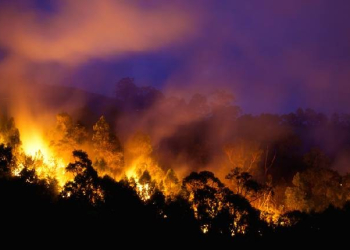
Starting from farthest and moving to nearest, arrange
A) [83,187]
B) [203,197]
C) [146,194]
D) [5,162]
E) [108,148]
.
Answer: [108,148] < [146,194] < [5,162] < [83,187] < [203,197]

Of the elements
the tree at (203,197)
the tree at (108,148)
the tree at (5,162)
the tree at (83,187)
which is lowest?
the tree at (203,197)

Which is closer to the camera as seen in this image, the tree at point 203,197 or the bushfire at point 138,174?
the tree at point 203,197

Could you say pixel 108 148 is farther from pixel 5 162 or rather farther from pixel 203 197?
pixel 203 197

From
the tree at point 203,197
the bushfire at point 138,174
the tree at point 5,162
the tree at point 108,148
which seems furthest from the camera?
the tree at point 108,148

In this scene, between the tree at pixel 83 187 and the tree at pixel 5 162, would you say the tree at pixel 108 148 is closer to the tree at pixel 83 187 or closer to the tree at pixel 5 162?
the tree at pixel 83 187

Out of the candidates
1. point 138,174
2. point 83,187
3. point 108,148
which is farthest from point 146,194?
point 108,148

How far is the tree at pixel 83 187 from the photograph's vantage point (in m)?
10.9

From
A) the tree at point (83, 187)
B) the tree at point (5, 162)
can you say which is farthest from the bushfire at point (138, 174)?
the tree at point (5, 162)

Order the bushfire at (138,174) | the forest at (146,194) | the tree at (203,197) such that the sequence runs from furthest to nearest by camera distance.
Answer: the bushfire at (138,174)
the tree at (203,197)
the forest at (146,194)

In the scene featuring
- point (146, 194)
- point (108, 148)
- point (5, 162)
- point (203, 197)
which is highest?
point (108, 148)

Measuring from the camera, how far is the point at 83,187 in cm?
1114

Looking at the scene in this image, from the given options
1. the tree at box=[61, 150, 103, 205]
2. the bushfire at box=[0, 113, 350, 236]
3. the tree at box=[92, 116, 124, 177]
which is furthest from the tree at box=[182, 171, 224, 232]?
the tree at box=[92, 116, 124, 177]

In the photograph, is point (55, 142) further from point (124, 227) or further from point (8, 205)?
point (124, 227)

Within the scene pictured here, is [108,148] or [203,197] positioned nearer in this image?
[203,197]
